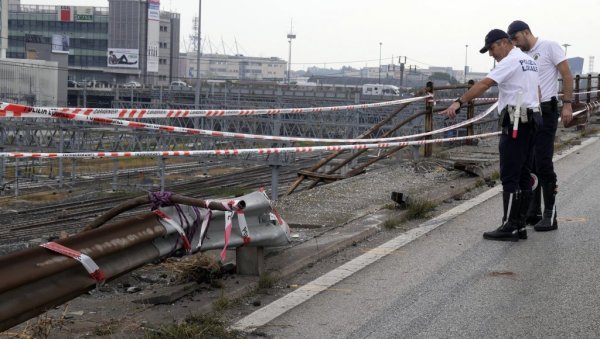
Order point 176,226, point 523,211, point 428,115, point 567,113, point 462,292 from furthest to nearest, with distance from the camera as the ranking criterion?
1. point 428,115
2. point 567,113
3. point 523,211
4. point 462,292
5. point 176,226

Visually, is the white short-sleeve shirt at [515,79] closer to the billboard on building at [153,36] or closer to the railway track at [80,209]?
the railway track at [80,209]

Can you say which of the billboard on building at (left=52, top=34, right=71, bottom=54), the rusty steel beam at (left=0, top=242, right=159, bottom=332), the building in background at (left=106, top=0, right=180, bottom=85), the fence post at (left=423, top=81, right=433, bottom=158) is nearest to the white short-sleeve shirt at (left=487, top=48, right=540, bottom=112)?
the rusty steel beam at (left=0, top=242, right=159, bottom=332)

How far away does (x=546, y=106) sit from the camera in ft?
27.2

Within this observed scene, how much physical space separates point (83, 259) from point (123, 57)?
378 feet

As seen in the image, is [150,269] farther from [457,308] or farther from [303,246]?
[457,308]

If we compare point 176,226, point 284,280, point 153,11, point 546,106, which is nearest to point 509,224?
point 546,106

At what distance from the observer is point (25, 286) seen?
399 cm

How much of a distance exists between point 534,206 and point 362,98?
223ft

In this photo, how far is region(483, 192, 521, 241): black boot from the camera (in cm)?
767

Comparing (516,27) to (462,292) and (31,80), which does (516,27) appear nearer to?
(462,292)

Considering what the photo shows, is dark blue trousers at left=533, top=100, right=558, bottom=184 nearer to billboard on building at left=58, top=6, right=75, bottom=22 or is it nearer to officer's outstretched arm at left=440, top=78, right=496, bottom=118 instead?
officer's outstretched arm at left=440, top=78, right=496, bottom=118

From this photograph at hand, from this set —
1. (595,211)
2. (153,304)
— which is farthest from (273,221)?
(595,211)

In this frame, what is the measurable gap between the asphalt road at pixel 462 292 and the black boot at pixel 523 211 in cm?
12

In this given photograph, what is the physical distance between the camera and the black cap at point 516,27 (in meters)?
8.44
